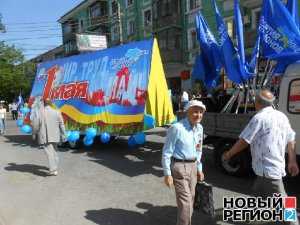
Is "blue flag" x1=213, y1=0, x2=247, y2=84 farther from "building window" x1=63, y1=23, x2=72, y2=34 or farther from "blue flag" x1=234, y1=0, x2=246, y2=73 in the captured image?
"building window" x1=63, y1=23, x2=72, y2=34

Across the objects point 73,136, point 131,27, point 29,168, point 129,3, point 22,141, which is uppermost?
point 129,3

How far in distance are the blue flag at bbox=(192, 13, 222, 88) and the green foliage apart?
4674cm

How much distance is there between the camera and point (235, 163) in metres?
8.48

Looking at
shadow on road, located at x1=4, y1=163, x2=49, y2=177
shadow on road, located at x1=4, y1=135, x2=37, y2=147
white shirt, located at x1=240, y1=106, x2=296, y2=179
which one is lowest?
shadow on road, located at x1=4, y1=135, x2=37, y2=147

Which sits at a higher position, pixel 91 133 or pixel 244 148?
pixel 244 148

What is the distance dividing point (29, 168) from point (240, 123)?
5.22 metres

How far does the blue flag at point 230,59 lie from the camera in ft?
30.1

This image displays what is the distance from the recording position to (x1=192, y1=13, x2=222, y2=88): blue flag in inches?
402

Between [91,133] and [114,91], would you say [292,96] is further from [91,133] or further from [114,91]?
[91,133]

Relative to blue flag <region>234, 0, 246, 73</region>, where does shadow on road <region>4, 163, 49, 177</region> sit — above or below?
below

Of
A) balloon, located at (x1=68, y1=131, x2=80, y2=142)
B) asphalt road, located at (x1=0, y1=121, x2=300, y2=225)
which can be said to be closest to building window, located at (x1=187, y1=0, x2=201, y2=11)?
balloon, located at (x1=68, y1=131, x2=80, y2=142)

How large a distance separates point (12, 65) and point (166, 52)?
2781cm

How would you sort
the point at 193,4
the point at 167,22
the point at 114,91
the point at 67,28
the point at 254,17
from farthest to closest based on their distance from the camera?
the point at 67,28 < the point at 167,22 < the point at 193,4 < the point at 254,17 < the point at 114,91

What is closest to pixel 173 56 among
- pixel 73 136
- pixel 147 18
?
pixel 147 18
